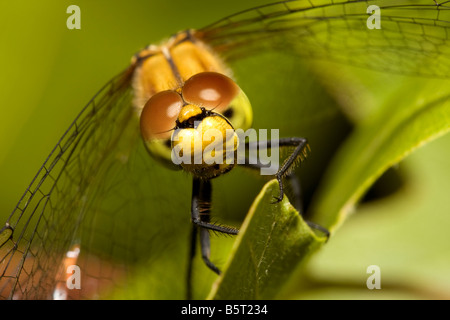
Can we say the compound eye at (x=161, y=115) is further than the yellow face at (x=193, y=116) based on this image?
Yes

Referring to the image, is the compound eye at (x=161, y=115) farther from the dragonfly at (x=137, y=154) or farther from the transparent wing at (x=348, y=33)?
the transparent wing at (x=348, y=33)

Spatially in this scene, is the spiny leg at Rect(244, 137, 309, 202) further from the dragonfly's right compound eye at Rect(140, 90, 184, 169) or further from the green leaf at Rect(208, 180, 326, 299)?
the dragonfly's right compound eye at Rect(140, 90, 184, 169)

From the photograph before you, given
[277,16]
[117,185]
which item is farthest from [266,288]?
[277,16]

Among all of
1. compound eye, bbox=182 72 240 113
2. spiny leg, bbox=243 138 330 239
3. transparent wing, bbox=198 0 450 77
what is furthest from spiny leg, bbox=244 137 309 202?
transparent wing, bbox=198 0 450 77

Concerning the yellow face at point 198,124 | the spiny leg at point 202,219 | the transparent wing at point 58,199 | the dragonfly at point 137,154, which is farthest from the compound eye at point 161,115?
the transparent wing at point 58,199
